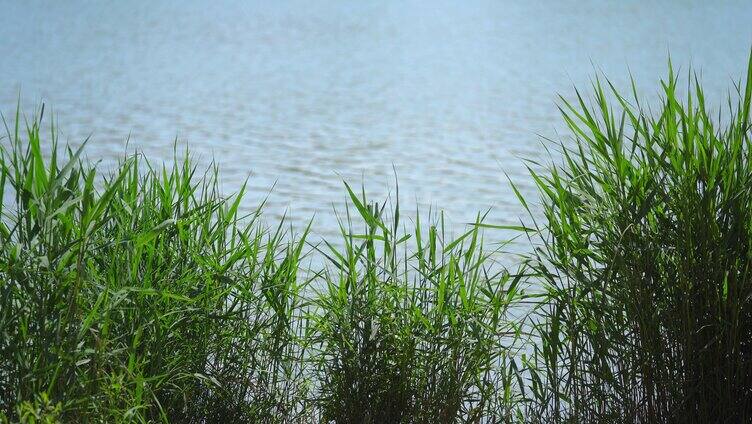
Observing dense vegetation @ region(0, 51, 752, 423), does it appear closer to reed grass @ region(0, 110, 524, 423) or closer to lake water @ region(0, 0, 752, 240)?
reed grass @ region(0, 110, 524, 423)

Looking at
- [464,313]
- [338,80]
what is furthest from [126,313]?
[338,80]

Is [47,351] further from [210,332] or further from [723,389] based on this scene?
[723,389]

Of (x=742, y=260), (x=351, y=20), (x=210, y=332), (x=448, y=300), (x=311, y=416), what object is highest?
(x=351, y=20)

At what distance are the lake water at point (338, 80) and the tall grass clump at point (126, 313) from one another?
1.02 ft

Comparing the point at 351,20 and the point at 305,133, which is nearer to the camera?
the point at 305,133

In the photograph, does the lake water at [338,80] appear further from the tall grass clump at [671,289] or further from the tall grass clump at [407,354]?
the tall grass clump at [671,289]

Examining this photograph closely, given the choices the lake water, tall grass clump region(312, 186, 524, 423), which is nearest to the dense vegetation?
tall grass clump region(312, 186, 524, 423)

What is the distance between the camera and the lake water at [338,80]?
802 centimetres

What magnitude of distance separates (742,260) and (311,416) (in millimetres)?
1077

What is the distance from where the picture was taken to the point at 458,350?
232 centimetres

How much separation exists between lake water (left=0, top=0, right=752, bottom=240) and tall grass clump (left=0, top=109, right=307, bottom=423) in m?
0.31

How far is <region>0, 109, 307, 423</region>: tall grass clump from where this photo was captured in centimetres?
194

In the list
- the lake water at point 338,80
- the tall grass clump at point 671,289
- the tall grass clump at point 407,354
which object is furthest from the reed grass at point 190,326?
the lake water at point 338,80

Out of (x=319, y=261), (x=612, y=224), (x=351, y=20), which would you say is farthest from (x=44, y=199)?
(x=351, y=20)
